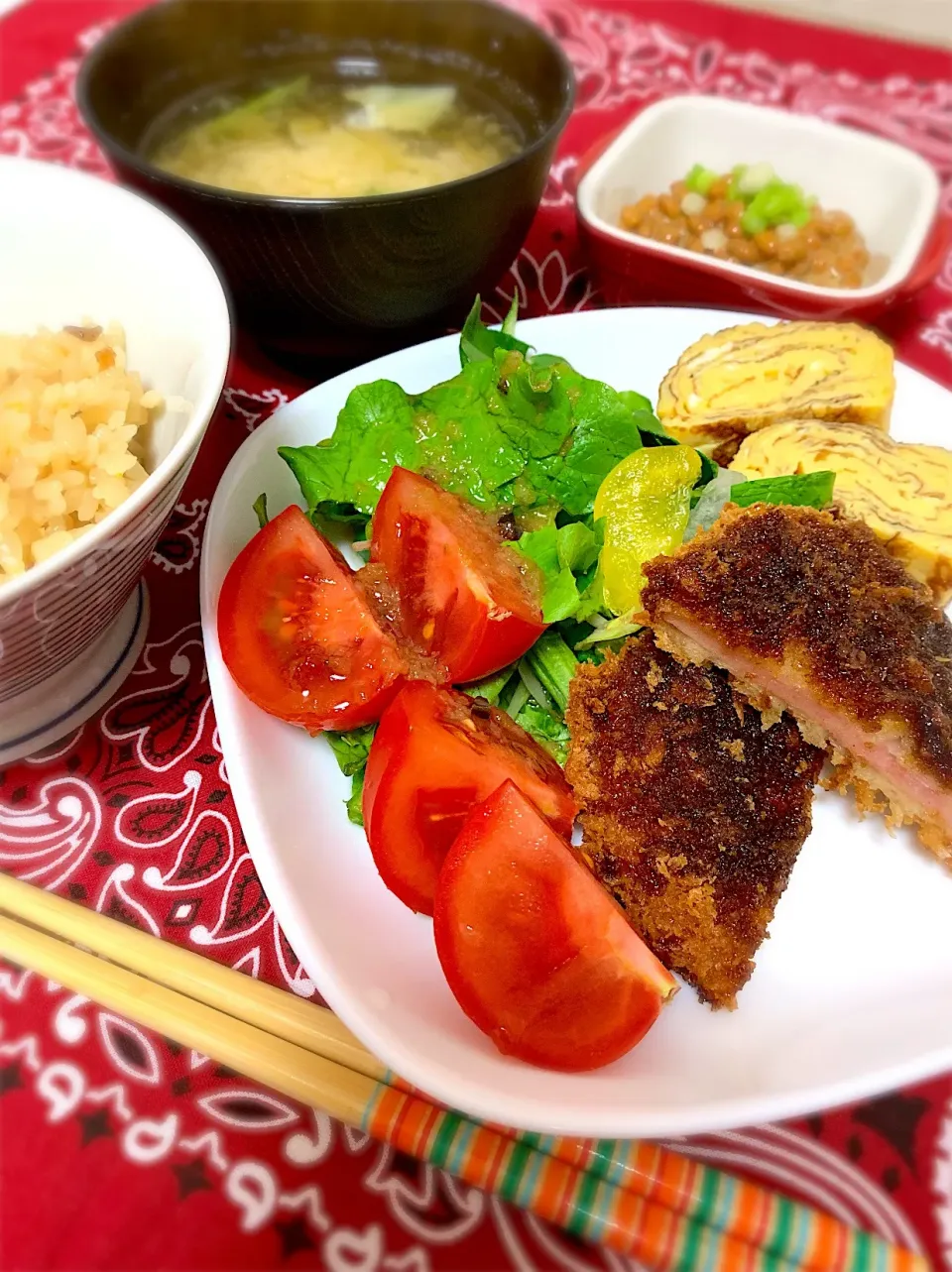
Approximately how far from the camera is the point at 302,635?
124cm

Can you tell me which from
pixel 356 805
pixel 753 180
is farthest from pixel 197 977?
pixel 753 180

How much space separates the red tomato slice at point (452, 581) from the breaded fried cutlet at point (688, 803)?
15 centimetres

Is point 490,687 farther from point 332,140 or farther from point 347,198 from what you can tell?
point 332,140

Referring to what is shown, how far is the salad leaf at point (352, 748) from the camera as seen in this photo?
4.02ft

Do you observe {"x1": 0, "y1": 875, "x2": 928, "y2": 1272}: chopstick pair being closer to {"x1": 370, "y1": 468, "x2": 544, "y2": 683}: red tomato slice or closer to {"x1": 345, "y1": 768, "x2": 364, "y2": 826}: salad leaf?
{"x1": 345, "y1": 768, "x2": 364, "y2": 826}: salad leaf

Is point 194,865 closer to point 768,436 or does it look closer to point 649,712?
point 649,712

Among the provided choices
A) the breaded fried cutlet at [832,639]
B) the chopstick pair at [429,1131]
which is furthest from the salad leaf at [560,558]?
the chopstick pair at [429,1131]

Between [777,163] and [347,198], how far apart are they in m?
1.33

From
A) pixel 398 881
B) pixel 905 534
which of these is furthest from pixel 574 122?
pixel 398 881

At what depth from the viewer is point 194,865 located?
3.93 ft

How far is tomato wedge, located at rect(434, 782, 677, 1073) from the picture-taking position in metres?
0.99

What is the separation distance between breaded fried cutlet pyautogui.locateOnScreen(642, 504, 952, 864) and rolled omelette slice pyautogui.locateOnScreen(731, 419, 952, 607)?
0.12 metres

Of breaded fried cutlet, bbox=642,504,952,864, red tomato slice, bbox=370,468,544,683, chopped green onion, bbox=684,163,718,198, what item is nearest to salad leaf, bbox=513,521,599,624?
red tomato slice, bbox=370,468,544,683

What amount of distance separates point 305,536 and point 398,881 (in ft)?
1.69
